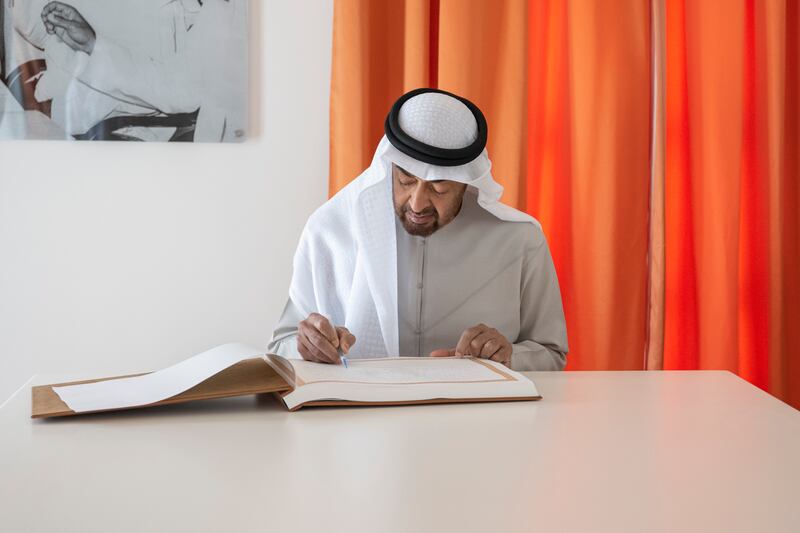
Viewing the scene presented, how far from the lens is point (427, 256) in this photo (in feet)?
7.48

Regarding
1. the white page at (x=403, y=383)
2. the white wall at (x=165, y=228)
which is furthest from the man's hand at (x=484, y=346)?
the white wall at (x=165, y=228)

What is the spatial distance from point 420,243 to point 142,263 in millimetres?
1245

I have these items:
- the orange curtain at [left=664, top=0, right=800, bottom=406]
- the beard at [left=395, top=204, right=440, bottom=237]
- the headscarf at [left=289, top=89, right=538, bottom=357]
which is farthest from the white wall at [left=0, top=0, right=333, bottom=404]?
the orange curtain at [left=664, top=0, right=800, bottom=406]

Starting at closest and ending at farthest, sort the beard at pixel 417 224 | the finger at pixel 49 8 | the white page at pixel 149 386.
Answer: the white page at pixel 149 386 < the beard at pixel 417 224 < the finger at pixel 49 8

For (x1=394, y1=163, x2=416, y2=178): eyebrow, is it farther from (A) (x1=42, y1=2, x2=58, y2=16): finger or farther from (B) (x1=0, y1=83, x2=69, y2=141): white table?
(A) (x1=42, y1=2, x2=58, y2=16): finger

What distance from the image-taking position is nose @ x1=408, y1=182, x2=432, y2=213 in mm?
2123

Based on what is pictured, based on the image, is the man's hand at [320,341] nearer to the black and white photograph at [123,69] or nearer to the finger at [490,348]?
the finger at [490,348]

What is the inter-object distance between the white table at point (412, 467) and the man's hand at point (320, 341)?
208mm

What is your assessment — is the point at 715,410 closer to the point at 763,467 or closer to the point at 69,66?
the point at 763,467

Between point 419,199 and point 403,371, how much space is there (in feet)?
2.15

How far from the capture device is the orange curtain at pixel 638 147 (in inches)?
116

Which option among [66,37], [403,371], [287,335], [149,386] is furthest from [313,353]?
[66,37]

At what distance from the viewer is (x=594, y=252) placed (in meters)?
3.00

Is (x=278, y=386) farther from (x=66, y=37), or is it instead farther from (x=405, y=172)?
(x=66, y=37)
